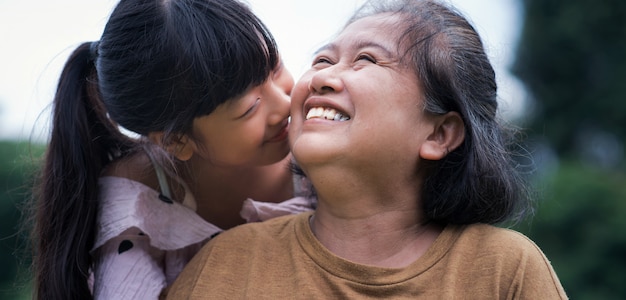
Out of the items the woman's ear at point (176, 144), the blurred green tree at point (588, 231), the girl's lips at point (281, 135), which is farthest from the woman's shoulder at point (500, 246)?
the blurred green tree at point (588, 231)

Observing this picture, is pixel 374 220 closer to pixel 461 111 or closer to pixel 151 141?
pixel 461 111

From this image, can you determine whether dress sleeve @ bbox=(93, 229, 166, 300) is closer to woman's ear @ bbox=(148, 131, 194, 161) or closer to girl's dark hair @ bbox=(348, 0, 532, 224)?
woman's ear @ bbox=(148, 131, 194, 161)

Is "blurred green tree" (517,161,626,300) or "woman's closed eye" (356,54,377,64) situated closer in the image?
"woman's closed eye" (356,54,377,64)

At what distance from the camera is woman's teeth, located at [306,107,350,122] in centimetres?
231

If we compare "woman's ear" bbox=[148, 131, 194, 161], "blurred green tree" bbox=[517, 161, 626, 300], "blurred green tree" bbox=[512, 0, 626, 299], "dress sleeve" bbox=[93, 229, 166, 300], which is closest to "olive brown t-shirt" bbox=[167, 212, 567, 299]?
"dress sleeve" bbox=[93, 229, 166, 300]

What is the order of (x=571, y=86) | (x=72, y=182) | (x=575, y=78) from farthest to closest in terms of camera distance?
(x=575, y=78) → (x=571, y=86) → (x=72, y=182)

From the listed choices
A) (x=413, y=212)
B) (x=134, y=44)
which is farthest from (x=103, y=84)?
(x=413, y=212)

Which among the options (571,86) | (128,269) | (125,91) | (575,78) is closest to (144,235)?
(128,269)

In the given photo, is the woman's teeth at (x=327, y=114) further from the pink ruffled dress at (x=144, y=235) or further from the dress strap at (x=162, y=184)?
the dress strap at (x=162, y=184)

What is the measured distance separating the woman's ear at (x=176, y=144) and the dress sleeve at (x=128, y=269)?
29 centimetres

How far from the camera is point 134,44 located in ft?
8.00

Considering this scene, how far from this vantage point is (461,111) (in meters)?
2.40

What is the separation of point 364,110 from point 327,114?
0.41 feet

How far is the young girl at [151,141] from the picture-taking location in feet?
8.02
